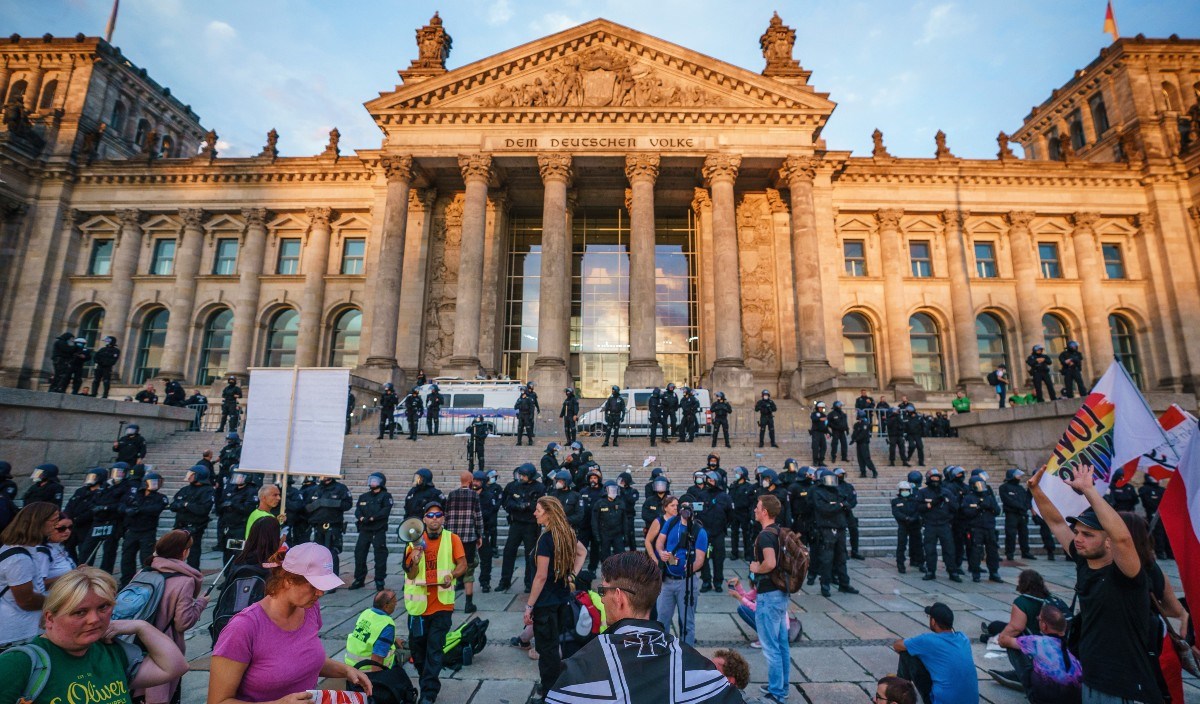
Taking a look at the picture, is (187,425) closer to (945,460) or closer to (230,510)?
(230,510)

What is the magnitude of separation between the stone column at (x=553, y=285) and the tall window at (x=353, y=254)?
12.2 meters

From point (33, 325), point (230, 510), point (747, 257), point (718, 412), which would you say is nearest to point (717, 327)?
point (747, 257)

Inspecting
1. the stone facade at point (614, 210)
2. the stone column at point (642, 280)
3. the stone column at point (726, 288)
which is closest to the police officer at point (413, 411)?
the stone facade at point (614, 210)

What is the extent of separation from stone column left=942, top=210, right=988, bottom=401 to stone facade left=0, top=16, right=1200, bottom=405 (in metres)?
0.11

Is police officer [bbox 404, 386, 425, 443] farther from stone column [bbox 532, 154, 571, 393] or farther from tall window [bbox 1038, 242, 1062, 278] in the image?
tall window [bbox 1038, 242, 1062, 278]

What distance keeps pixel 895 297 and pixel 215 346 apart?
36.5 metres

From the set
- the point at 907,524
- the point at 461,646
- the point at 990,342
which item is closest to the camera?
the point at 461,646

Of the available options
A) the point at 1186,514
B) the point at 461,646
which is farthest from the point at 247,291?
the point at 1186,514

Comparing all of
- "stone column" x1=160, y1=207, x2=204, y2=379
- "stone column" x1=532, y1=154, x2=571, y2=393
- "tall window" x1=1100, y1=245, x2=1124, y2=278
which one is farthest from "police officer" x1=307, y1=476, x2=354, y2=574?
"tall window" x1=1100, y1=245, x2=1124, y2=278

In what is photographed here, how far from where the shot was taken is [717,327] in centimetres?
2455

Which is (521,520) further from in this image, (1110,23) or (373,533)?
(1110,23)

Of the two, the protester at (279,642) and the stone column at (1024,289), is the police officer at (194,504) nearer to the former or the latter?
the protester at (279,642)

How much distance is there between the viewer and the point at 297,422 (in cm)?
665

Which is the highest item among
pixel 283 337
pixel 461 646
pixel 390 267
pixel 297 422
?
pixel 390 267
